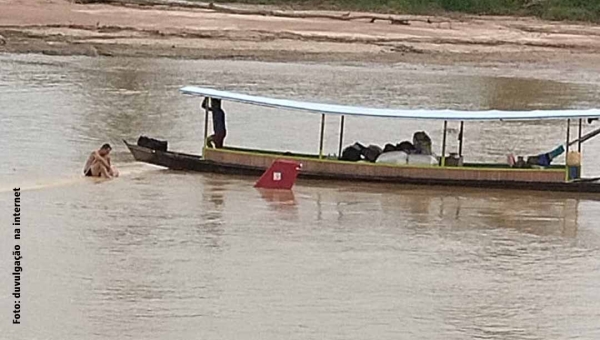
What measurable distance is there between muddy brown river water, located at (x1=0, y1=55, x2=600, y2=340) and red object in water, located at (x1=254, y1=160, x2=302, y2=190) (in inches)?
7.9

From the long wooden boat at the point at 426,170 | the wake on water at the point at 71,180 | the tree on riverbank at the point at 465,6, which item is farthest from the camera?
the tree on riverbank at the point at 465,6

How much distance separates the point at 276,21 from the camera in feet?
156

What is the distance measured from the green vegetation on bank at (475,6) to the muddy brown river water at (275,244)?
81.3 feet

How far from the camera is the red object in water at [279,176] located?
20547 mm

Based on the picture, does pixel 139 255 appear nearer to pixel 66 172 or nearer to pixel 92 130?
pixel 66 172

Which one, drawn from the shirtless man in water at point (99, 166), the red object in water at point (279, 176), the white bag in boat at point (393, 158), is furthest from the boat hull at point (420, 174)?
the shirtless man in water at point (99, 166)

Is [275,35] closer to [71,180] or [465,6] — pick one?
[465,6]

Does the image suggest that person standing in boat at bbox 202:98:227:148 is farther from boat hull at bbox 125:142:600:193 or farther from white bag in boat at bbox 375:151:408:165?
white bag in boat at bbox 375:151:408:165

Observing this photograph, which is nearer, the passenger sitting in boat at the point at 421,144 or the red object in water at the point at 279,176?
the red object in water at the point at 279,176

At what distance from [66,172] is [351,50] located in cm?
2221

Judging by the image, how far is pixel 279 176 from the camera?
20.5 m

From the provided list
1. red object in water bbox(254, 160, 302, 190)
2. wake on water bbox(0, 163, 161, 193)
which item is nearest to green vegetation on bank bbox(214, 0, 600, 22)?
wake on water bbox(0, 163, 161, 193)

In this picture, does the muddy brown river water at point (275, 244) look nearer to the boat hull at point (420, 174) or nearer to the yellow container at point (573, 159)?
the boat hull at point (420, 174)

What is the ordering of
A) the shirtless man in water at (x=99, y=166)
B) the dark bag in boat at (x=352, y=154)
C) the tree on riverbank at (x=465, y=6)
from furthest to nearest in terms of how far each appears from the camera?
1. the tree on riverbank at (x=465, y=6)
2. the dark bag in boat at (x=352, y=154)
3. the shirtless man in water at (x=99, y=166)
